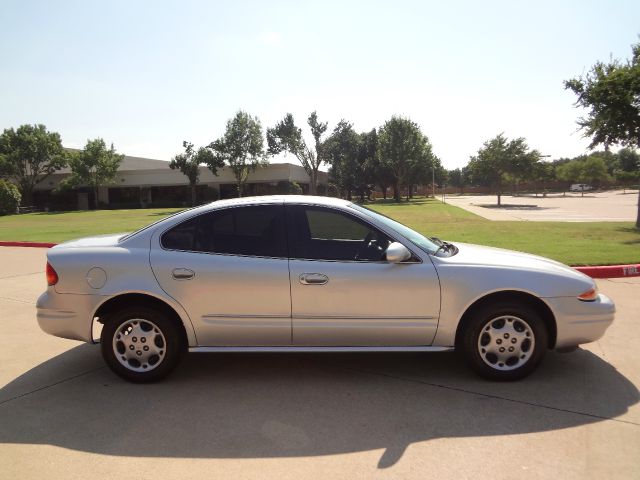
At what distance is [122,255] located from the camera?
4.18m

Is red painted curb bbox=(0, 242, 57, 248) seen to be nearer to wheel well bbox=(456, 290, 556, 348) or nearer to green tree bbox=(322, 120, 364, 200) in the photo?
wheel well bbox=(456, 290, 556, 348)

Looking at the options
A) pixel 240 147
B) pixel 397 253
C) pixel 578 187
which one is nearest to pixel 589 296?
pixel 397 253

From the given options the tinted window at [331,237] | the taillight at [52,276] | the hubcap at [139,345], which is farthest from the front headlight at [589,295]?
the taillight at [52,276]

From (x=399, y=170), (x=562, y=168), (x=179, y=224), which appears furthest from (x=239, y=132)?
(x=562, y=168)

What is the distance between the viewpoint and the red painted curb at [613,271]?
8.52 meters

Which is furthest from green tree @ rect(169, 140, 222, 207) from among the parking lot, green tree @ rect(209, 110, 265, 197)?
the parking lot

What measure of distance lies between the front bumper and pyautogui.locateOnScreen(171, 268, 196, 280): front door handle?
119 inches

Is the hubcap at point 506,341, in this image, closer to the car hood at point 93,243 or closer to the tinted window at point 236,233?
the tinted window at point 236,233

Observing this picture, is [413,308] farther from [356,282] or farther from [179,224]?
[179,224]

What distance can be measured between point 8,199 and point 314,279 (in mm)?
55620

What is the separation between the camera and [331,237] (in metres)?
4.47

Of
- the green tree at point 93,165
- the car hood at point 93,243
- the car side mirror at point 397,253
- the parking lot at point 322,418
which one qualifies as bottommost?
the parking lot at point 322,418

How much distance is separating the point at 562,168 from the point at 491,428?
97.1 meters

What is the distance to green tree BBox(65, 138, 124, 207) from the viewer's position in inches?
2226
